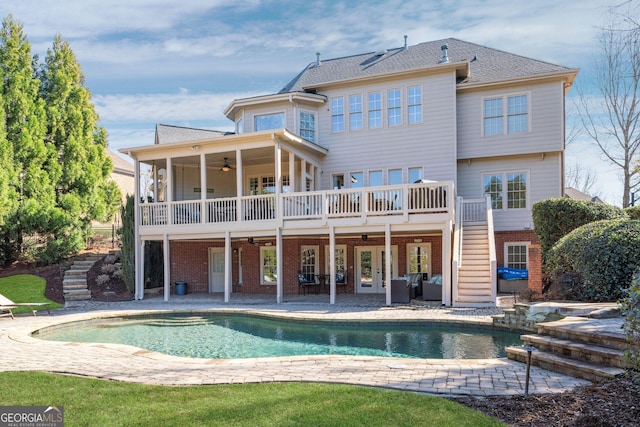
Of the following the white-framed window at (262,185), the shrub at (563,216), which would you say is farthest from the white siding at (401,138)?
the shrub at (563,216)

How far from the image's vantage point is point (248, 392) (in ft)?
17.0

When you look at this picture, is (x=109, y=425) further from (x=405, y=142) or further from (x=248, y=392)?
(x=405, y=142)

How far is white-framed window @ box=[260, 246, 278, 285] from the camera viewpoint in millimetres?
18984

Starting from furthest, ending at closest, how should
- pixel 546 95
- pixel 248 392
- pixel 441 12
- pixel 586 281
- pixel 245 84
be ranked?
pixel 245 84 < pixel 546 95 < pixel 441 12 < pixel 586 281 < pixel 248 392

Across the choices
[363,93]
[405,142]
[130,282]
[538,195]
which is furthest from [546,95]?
[130,282]

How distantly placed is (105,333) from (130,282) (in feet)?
21.8

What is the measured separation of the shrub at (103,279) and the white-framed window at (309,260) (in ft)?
25.6

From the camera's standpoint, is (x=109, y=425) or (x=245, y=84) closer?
(x=109, y=425)

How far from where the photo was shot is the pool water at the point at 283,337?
888 centimetres

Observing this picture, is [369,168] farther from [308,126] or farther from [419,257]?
[419,257]

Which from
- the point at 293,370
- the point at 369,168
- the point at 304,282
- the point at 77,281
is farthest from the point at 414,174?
the point at 77,281

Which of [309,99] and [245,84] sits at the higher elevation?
[245,84]

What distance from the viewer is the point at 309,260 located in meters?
18.7

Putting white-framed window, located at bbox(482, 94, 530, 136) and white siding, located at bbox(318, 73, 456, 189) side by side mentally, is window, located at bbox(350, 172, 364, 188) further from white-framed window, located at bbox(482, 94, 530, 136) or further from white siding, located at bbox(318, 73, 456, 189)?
white-framed window, located at bbox(482, 94, 530, 136)
